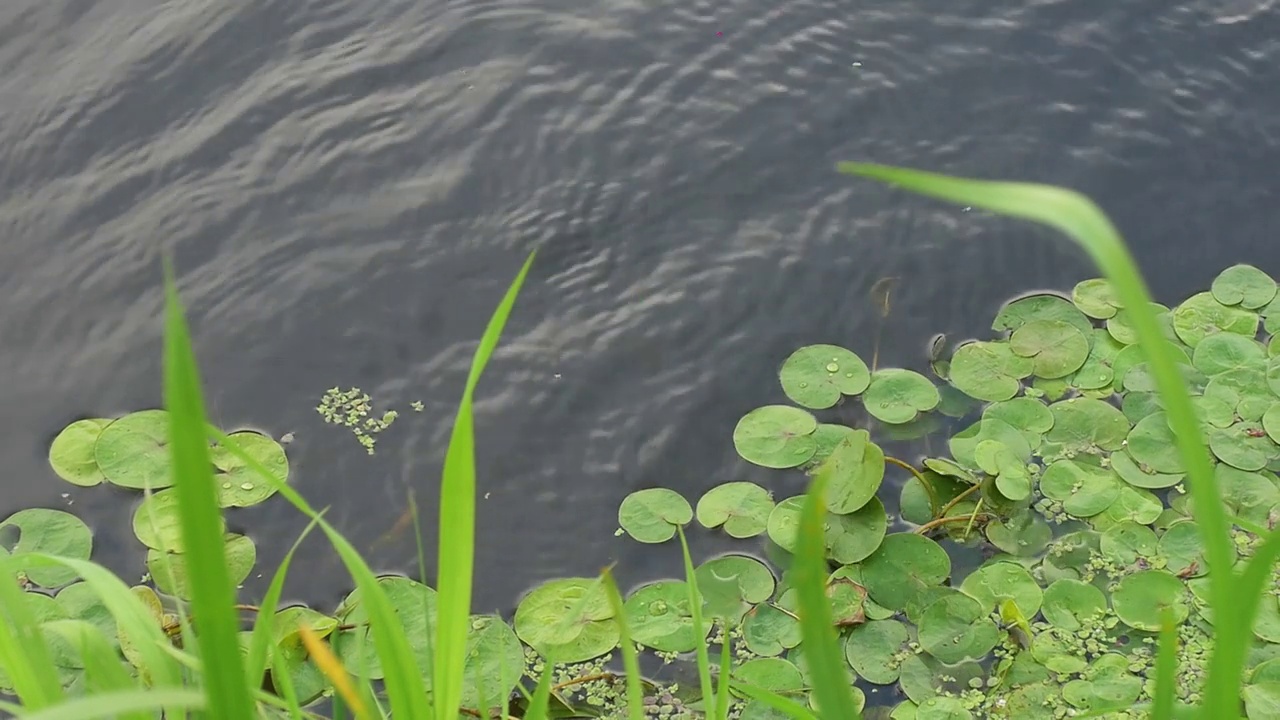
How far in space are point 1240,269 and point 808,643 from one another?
231 centimetres

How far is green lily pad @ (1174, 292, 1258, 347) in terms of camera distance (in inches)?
92.3

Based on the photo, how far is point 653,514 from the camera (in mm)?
2119

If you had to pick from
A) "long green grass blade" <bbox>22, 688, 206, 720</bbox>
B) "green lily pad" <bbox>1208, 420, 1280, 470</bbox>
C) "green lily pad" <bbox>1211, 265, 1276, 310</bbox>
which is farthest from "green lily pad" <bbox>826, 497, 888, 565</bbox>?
"long green grass blade" <bbox>22, 688, 206, 720</bbox>

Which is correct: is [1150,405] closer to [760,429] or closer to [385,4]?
[760,429]

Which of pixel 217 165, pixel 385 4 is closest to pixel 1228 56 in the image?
pixel 385 4

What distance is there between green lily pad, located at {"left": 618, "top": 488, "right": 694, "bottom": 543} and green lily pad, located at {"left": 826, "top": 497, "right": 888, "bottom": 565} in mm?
281

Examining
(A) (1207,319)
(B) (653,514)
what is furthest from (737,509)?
(A) (1207,319)

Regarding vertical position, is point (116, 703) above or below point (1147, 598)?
above

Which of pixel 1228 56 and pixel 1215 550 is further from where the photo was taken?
pixel 1228 56

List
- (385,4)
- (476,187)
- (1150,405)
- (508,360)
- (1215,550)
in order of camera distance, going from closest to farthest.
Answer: (1215,550), (1150,405), (508,360), (476,187), (385,4)

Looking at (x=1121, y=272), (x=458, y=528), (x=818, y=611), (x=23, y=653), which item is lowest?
(x=23, y=653)

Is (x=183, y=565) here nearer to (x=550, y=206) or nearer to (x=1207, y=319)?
(x=550, y=206)

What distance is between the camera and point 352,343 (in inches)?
95.8

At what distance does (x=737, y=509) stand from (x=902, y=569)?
13.2 inches
